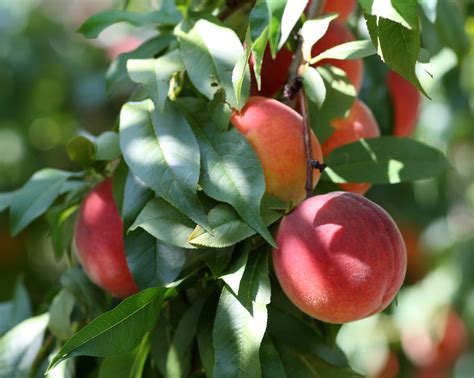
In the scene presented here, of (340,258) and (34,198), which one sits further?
(34,198)

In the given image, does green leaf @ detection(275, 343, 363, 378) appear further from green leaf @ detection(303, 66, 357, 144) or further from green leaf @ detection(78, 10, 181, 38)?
green leaf @ detection(78, 10, 181, 38)

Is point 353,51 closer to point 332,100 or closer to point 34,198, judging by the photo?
point 332,100

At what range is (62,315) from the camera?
917 millimetres

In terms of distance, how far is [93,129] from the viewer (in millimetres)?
2307

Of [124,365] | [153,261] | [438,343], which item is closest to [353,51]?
[153,261]

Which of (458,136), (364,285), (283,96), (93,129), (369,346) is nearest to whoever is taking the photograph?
(364,285)

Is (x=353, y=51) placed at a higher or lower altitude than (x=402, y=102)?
higher

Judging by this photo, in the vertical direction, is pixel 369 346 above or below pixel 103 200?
below

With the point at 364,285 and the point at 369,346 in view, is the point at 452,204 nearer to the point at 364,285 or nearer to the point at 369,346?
the point at 369,346

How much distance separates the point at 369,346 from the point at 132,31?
99cm

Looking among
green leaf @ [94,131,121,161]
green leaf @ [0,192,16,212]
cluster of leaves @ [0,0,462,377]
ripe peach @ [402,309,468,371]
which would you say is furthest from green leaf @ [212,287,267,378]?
ripe peach @ [402,309,468,371]

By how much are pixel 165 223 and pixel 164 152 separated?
0.20ft

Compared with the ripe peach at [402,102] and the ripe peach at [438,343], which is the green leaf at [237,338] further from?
the ripe peach at [438,343]

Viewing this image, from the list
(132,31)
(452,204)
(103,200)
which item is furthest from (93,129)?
(103,200)
